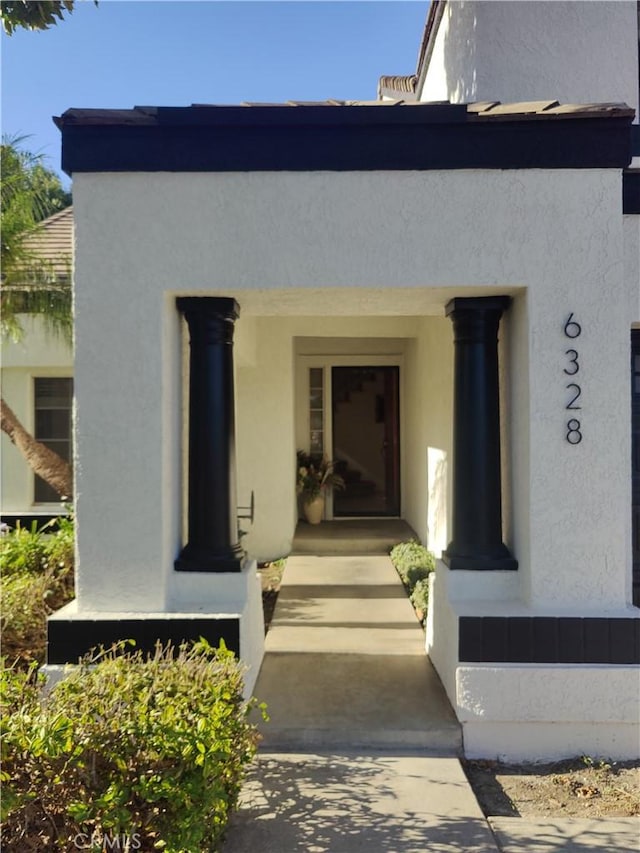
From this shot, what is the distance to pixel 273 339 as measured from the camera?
26.7 ft

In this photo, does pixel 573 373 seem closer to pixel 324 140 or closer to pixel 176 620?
pixel 324 140

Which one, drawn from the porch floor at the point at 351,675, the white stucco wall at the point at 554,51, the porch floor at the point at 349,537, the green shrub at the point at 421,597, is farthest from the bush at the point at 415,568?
the white stucco wall at the point at 554,51

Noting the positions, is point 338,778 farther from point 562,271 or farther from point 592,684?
point 562,271

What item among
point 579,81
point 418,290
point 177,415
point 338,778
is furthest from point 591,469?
point 579,81

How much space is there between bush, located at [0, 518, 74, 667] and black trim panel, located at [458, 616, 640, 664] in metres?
3.14

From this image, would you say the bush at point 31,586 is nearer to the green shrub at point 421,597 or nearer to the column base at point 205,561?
the column base at point 205,561

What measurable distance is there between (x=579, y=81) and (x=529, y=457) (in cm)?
326

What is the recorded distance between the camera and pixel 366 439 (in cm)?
1315

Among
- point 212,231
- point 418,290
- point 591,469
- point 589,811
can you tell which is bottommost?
point 589,811

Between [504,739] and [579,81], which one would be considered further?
[579,81]

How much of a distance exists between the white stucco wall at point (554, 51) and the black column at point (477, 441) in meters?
2.12

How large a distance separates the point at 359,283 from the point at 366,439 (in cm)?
922

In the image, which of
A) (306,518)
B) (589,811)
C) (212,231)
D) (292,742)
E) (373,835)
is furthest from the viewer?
(306,518)

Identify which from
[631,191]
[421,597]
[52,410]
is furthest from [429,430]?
[52,410]
